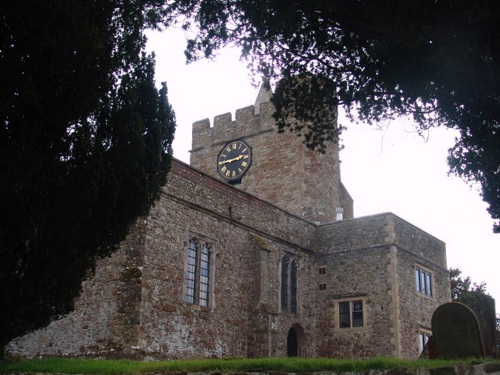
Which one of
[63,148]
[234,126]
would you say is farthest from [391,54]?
[234,126]

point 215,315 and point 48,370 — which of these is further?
point 215,315

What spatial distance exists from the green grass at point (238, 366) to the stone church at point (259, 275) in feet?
11.6

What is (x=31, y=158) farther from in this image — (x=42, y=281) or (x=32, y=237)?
(x=42, y=281)

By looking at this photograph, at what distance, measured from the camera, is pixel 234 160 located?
105ft

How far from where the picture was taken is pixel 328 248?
26.2 m

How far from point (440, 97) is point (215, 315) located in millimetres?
12070

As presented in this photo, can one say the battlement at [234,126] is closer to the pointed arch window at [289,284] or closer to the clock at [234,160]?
the clock at [234,160]

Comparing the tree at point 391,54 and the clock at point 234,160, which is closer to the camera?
the tree at point 391,54

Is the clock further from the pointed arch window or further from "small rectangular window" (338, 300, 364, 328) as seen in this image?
"small rectangular window" (338, 300, 364, 328)

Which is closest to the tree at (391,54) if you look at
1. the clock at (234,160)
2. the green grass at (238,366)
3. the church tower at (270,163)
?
the green grass at (238,366)

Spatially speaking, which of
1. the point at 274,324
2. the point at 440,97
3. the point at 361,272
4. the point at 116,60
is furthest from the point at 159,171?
the point at 361,272

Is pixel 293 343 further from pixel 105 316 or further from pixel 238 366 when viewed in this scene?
pixel 238 366

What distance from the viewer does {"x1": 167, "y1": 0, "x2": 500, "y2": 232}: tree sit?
9.84 metres

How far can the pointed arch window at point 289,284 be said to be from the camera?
949 inches
